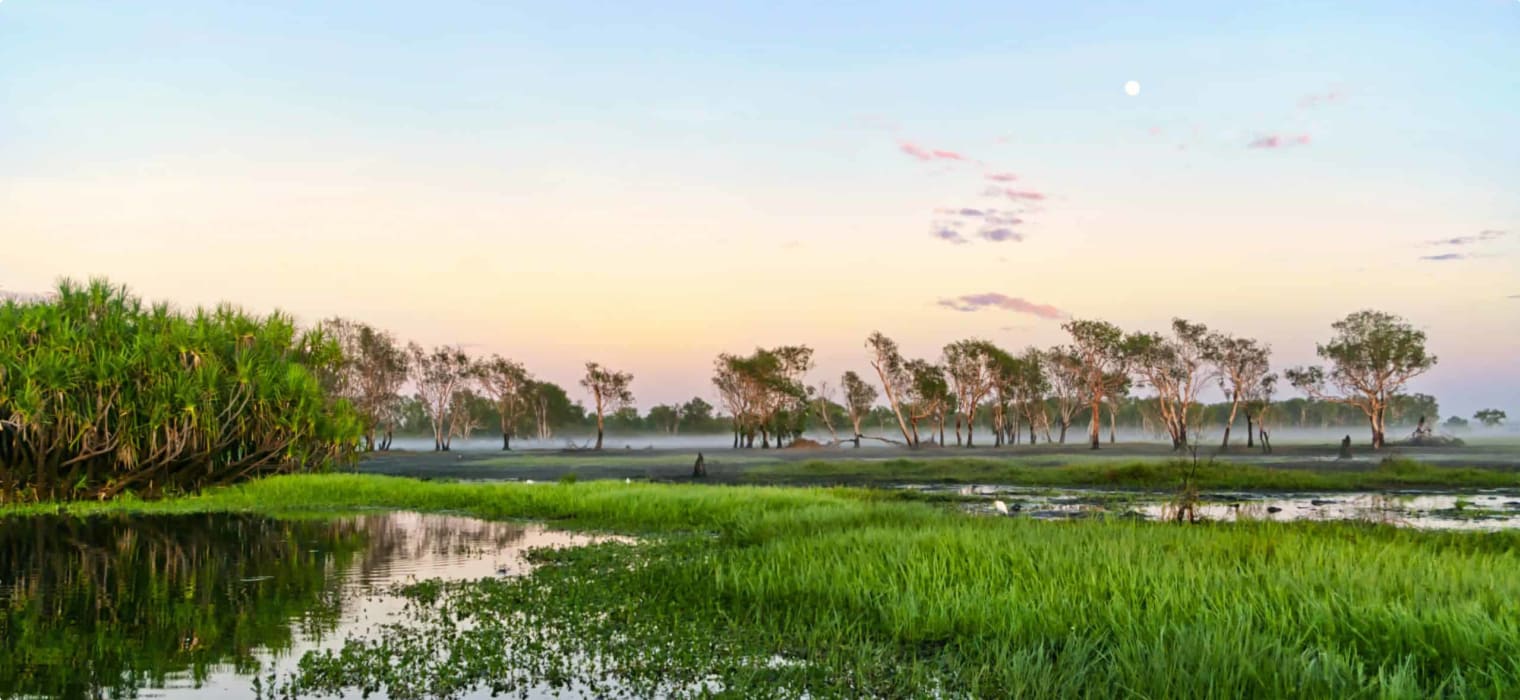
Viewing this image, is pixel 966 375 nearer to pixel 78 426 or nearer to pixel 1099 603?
pixel 78 426

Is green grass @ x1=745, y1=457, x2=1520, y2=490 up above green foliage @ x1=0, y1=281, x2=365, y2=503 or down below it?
below

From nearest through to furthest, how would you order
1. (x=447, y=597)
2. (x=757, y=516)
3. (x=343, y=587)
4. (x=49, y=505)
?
(x=447, y=597) → (x=343, y=587) → (x=757, y=516) → (x=49, y=505)

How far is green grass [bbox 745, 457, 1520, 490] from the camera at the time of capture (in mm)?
42656

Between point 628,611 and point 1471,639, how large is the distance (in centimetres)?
992

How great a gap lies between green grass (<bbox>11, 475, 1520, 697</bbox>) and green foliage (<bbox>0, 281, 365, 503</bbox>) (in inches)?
987

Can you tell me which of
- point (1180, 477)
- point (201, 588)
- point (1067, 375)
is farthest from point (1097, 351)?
point (201, 588)

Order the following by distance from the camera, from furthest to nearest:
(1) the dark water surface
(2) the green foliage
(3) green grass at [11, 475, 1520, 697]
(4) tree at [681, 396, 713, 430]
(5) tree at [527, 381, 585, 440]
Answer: (4) tree at [681, 396, 713, 430] → (5) tree at [527, 381, 585, 440] → (2) the green foliage → (1) the dark water surface → (3) green grass at [11, 475, 1520, 697]

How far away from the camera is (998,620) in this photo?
38.8 ft

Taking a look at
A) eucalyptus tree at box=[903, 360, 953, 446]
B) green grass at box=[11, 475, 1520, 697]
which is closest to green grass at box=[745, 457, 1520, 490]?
green grass at box=[11, 475, 1520, 697]

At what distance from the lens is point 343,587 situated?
1692 centimetres

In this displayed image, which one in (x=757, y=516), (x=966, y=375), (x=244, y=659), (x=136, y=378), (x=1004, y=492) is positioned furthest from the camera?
(x=966, y=375)

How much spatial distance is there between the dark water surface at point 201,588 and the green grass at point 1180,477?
26298mm

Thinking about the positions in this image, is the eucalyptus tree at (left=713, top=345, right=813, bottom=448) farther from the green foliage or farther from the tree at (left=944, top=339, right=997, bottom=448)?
the green foliage

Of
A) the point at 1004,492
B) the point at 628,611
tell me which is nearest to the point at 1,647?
the point at 628,611
